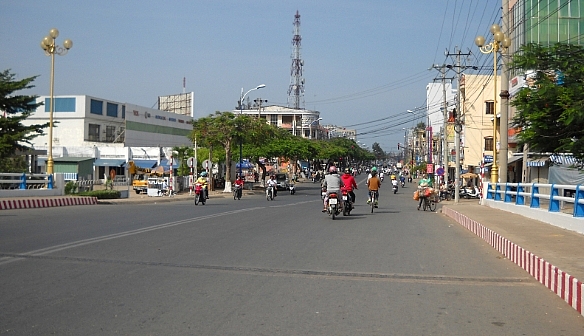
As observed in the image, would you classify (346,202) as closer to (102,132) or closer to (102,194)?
(102,194)

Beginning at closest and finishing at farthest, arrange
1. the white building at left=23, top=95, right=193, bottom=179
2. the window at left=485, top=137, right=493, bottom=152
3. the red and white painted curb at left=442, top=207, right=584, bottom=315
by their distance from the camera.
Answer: the red and white painted curb at left=442, top=207, right=584, bottom=315 → the white building at left=23, top=95, right=193, bottom=179 → the window at left=485, top=137, right=493, bottom=152

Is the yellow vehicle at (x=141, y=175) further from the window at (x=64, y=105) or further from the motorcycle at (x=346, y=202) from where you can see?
the motorcycle at (x=346, y=202)

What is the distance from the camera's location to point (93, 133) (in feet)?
238

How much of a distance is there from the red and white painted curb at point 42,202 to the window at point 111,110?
47405 millimetres

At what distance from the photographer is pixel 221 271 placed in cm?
984

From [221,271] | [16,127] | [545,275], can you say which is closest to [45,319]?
[221,271]

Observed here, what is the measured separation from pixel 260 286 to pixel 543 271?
14.1 feet

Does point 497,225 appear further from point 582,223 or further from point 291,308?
point 291,308

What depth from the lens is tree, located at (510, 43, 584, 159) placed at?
1814 cm

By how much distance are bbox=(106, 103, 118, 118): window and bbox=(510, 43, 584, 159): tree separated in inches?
2436

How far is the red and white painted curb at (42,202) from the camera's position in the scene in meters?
24.0

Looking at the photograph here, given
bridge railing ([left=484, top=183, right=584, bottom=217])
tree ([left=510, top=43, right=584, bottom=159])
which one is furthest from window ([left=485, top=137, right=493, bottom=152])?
tree ([left=510, top=43, right=584, bottom=159])

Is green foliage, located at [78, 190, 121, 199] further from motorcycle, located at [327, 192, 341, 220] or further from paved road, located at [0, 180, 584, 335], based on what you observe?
paved road, located at [0, 180, 584, 335]

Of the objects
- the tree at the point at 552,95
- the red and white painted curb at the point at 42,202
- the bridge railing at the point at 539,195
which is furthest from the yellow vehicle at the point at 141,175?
the tree at the point at 552,95
